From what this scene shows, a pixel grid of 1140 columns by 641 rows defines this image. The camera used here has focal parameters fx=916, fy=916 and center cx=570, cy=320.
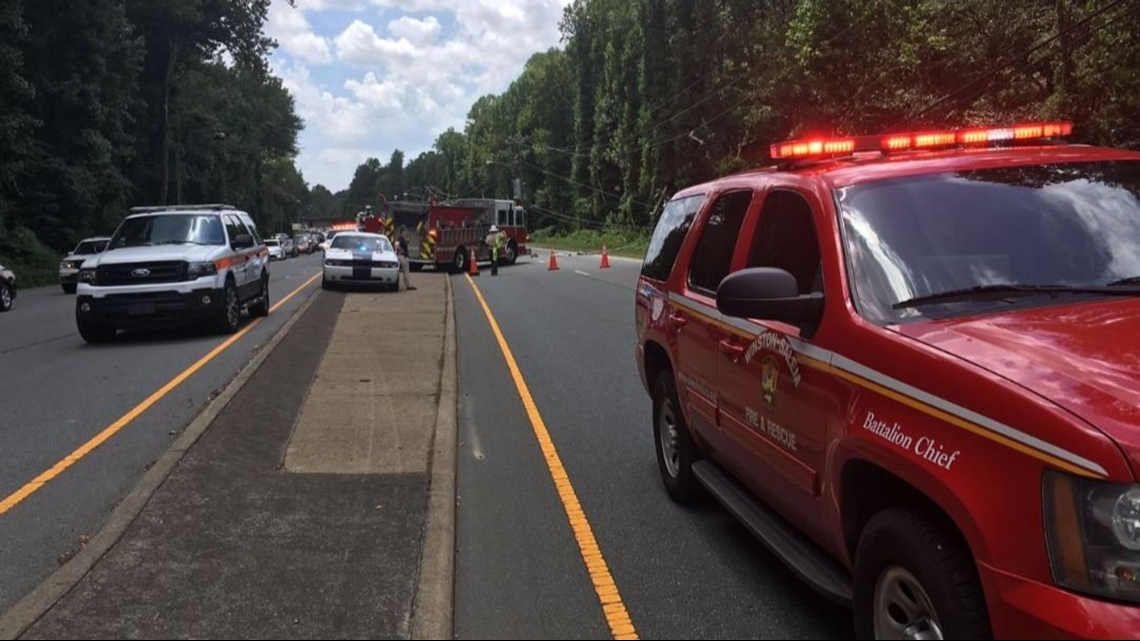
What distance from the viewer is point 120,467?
6.73 meters

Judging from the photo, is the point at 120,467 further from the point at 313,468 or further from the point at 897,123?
the point at 897,123

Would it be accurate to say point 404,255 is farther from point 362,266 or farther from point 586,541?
point 586,541

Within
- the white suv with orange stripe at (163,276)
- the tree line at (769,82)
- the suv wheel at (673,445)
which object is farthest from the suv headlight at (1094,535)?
the tree line at (769,82)

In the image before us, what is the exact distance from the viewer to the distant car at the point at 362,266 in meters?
23.2

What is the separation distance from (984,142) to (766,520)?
214cm

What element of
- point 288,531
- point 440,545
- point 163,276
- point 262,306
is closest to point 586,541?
point 440,545

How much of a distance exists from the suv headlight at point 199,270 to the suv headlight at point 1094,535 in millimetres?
13115

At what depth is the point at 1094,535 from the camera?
2.36m

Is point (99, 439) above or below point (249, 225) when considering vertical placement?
below

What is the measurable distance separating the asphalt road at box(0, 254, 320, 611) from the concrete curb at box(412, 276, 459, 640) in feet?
5.67

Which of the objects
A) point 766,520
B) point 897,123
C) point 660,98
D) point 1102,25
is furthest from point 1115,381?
point 660,98

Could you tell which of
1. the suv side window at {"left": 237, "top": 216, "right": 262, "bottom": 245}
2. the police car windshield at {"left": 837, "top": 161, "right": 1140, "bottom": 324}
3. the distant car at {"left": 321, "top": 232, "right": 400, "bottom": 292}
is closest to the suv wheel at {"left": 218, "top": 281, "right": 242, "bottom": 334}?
the suv side window at {"left": 237, "top": 216, "right": 262, "bottom": 245}

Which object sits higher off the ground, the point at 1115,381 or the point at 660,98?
the point at 660,98

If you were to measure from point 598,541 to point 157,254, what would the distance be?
35.2 ft
